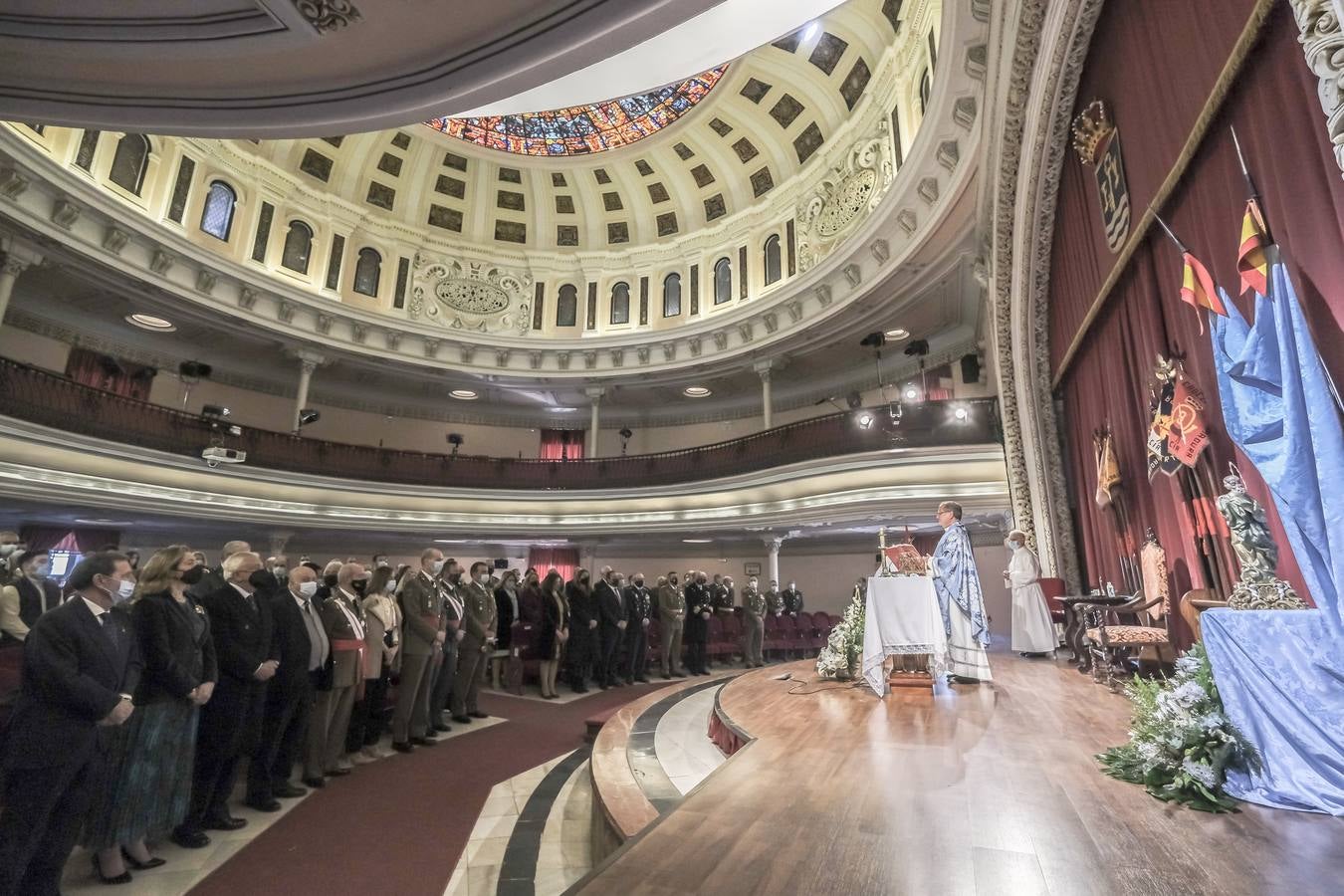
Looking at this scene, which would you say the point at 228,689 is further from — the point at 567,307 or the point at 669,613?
the point at 567,307

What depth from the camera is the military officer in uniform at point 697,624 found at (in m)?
9.80

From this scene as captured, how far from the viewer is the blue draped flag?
4832mm

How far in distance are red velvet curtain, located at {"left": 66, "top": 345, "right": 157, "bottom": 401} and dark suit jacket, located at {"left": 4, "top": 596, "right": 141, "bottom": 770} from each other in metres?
12.9

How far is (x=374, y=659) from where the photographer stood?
188 inches

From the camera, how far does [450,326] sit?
16.3m

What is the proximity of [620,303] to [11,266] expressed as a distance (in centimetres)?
1210

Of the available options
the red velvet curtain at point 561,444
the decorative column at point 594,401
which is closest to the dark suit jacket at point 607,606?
the decorative column at point 594,401

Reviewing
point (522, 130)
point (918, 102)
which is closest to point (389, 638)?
point (918, 102)

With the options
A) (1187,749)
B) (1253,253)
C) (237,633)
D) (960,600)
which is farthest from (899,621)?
(237,633)

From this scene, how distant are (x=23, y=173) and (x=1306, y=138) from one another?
1508 centimetres

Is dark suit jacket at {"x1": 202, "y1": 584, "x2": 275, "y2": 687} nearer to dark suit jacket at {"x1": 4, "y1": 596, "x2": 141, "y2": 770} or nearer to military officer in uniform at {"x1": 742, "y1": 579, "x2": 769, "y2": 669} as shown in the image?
dark suit jacket at {"x1": 4, "y1": 596, "x2": 141, "y2": 770}

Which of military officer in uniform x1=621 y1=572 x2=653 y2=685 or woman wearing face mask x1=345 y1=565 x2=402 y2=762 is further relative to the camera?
military officer in uniform x1=621 y1=572 x2=653 y2=685

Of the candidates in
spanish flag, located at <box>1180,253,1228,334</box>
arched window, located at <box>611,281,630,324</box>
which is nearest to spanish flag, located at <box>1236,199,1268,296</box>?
spanish flag, located at <box>1180,253,1228,334</box>

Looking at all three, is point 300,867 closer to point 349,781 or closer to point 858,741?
point 349,781
